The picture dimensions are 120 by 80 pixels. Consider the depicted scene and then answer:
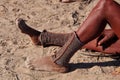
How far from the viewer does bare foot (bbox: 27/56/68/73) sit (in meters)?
3.33

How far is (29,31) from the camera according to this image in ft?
11.9

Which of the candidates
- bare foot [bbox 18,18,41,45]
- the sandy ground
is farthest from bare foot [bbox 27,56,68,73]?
bare foot [bbox 18,18,41,45]

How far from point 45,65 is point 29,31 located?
0.40 m

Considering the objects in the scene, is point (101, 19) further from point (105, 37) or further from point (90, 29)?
point (105, 37)

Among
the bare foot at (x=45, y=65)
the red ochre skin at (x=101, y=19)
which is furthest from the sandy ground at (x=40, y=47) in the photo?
the red ochre skin at (x=101, y=19)

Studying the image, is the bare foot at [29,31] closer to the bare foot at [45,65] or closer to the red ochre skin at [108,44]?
the bare foot at [45,65]

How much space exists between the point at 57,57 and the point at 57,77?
0.52 ft

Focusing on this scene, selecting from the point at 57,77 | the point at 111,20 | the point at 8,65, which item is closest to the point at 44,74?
the point at 57,77

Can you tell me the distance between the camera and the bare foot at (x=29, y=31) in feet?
11.6

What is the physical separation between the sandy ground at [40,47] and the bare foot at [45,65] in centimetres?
3

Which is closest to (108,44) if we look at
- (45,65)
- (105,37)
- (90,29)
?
(105,37)

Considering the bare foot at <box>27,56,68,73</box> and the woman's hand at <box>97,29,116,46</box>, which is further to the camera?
the woman's hand at <box>97,29,116,46</box>

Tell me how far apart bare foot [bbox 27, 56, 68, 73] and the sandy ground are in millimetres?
34

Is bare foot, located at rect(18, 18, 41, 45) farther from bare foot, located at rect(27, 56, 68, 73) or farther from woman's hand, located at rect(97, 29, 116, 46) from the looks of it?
woman's hand, located at rect(97, 29, 116, 46)
